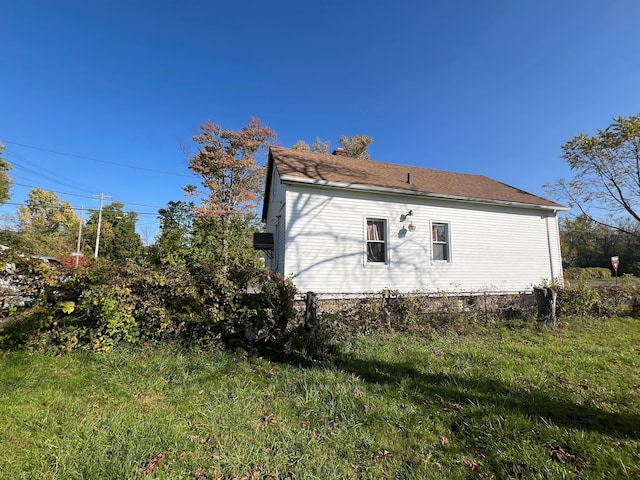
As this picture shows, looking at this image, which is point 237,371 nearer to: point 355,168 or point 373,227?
point 373,227

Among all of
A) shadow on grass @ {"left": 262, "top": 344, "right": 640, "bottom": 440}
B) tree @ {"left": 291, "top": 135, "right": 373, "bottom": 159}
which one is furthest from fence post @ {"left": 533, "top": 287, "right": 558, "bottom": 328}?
tree @ {"left": 291, "top": 135, "right": 373, "bottom": 159}

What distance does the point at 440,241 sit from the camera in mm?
10039

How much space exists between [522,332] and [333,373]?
16.7 ft

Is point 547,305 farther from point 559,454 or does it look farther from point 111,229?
point 111,229

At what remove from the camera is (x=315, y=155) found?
1170cm

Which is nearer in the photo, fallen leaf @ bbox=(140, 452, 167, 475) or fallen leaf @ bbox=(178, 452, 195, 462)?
fallen leaf @ bbox=(140, 452, 167, 475)

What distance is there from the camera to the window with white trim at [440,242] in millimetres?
9961

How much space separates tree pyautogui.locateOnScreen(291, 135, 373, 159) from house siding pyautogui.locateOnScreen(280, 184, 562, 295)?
1746 cm

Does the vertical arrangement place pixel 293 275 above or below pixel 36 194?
below

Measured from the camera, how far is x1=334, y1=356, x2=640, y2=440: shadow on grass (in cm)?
283

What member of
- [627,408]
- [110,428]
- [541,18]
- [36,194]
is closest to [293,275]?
[110,428]

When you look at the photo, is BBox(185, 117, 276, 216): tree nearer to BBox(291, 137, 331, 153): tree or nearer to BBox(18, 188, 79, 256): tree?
BBox(291, 137, 331, 153): tree

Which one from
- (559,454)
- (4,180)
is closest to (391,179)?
(559,454)

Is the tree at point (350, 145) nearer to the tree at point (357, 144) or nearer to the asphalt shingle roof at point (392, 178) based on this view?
the tree at point (357, 144)
